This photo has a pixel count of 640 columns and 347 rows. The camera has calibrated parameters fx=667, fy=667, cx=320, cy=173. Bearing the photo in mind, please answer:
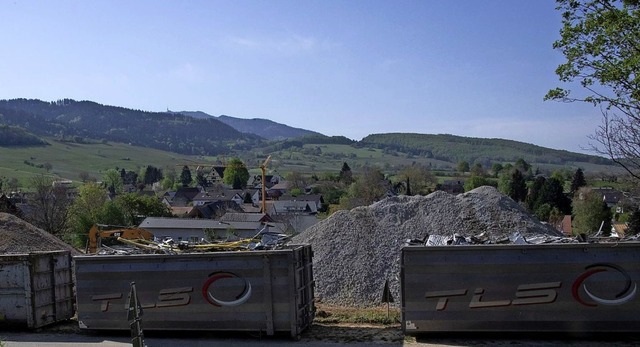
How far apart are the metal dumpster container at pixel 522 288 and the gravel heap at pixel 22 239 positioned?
14.7 m

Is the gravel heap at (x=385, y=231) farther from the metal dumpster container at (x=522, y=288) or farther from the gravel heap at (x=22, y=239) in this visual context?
the gravel heap at (x=22, y=239)

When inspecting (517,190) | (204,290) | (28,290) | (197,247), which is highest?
(197,247)

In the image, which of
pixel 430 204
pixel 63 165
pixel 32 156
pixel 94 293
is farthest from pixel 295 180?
pixel 94 293

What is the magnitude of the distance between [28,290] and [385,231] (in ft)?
33.0

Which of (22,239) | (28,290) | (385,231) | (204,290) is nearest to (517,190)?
(385,231)

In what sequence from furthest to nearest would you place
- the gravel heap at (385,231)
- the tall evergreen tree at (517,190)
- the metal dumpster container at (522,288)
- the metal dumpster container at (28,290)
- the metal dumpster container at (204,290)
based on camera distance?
1. the tall evergreen tree at (517,190)
2. the gravel heap at (385,231)
3. the metal dumpster container at (28,290)
4. the metal dumpster container at (204,290)
5. the metal dumpster container at (522,288)

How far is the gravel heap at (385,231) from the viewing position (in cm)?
1808

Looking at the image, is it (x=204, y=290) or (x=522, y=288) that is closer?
(x=522, y=288)

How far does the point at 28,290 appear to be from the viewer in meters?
14.4

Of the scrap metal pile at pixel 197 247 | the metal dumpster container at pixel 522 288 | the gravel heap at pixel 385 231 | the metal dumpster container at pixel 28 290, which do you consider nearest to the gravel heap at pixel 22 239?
the metal dumpster container at pixel 28 290

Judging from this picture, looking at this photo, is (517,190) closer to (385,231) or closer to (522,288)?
(385,231)

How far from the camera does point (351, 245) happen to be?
1964 cm

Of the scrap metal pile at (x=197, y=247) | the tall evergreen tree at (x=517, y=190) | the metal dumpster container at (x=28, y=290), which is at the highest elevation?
the scrap metal pile at (x=197, y=247)

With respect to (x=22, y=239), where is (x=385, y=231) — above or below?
above
